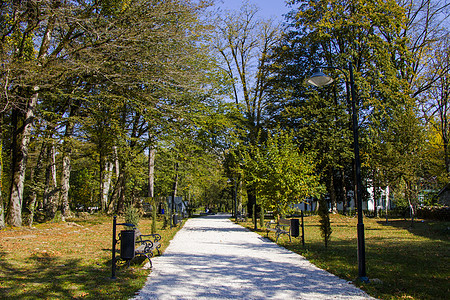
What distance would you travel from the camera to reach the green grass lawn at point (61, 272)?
18.7ft

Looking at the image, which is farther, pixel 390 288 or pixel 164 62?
pixel 164 62

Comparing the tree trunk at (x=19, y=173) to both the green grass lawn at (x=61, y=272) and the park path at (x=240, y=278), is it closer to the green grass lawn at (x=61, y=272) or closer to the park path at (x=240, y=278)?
the green grass lawn at (x=61, y=272)

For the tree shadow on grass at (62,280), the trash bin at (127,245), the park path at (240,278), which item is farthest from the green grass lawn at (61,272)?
the park path at (240,278)

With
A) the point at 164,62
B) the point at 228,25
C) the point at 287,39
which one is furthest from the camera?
the point at 228,25

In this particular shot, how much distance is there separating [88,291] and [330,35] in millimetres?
25666

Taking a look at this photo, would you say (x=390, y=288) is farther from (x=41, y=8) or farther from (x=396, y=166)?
(x=396, y=166)

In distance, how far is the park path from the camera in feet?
19.4

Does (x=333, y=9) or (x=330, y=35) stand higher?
(x=333, y=9)

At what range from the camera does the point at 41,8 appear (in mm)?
12250

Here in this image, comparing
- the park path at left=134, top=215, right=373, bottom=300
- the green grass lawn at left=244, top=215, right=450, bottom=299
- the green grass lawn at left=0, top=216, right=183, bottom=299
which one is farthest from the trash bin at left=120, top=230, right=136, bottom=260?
the green grass lawn at left=244, top=215, right=450, bottom=299

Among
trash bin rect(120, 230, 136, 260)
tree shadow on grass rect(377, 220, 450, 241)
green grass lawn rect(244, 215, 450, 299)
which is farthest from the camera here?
tree shadow on grass rect(377, 220, 450, 241)

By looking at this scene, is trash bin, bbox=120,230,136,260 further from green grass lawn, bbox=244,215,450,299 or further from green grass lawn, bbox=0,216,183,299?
green grass lawn, bbox=244,215,450,299

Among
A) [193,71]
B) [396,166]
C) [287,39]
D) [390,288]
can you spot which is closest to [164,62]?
[193,71]

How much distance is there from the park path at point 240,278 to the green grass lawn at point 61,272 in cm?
49
